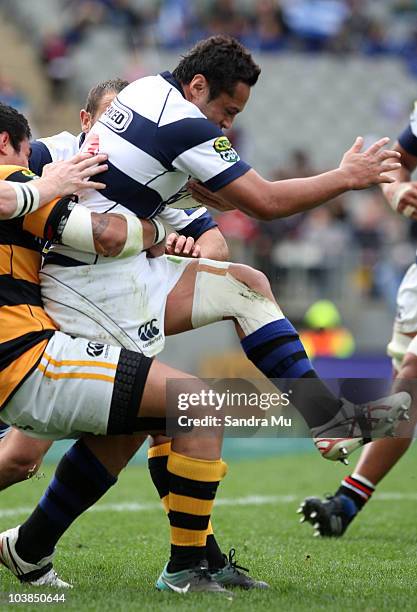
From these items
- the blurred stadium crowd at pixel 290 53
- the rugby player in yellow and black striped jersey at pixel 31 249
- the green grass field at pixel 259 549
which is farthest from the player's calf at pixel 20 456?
the blurred stadium crowd at pixel 290 53

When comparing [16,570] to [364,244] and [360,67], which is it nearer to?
[364,244]

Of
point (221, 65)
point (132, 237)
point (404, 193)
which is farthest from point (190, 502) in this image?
point (404, 193)

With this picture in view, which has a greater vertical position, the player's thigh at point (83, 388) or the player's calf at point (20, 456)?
the player's thigh at point (83, 388)

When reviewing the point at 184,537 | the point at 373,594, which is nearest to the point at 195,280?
the point at 184,537

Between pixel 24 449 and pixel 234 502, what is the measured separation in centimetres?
317

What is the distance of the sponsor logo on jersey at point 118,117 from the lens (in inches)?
168

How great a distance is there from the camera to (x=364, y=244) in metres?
13.9

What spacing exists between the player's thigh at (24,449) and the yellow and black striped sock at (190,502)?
2.70 feet

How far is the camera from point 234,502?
7.68m

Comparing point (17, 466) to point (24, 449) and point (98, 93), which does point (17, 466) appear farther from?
point (98, 93)

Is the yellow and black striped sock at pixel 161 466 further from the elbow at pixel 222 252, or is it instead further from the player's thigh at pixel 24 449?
the elbow at pixel 222 252

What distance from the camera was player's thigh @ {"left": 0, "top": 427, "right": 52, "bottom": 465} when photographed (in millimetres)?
4773

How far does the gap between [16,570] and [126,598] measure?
698mm

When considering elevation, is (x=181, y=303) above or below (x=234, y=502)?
above
